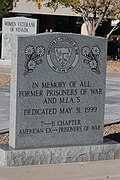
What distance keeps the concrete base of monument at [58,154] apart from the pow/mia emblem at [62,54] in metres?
1.13

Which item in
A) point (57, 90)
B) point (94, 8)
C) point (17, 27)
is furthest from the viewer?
point (94, 8)

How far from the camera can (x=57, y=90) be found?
851 cm

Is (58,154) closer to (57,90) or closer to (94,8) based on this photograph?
(57,90)

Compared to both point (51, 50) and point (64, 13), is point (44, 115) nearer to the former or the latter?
point (51, 50)

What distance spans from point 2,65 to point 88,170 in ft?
58.9

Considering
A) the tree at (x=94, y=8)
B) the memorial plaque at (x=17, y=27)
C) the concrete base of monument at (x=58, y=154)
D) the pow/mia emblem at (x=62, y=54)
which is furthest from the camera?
the tree at (x=94, y=8)

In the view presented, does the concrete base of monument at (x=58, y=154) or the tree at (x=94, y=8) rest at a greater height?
the tree at (x=94, y=8)

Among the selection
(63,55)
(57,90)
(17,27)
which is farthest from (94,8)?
(57,90)

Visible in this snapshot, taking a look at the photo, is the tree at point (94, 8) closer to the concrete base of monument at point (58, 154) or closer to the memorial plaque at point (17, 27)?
the memorial plaque at point (17, 27)

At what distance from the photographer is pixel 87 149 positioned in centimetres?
871

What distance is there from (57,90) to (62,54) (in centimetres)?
51

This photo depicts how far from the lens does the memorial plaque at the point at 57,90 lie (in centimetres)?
830

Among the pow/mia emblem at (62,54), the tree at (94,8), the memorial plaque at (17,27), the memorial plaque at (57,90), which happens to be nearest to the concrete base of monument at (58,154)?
the memorial plaque at (57,90)

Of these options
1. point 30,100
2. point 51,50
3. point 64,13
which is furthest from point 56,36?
point 64,13
